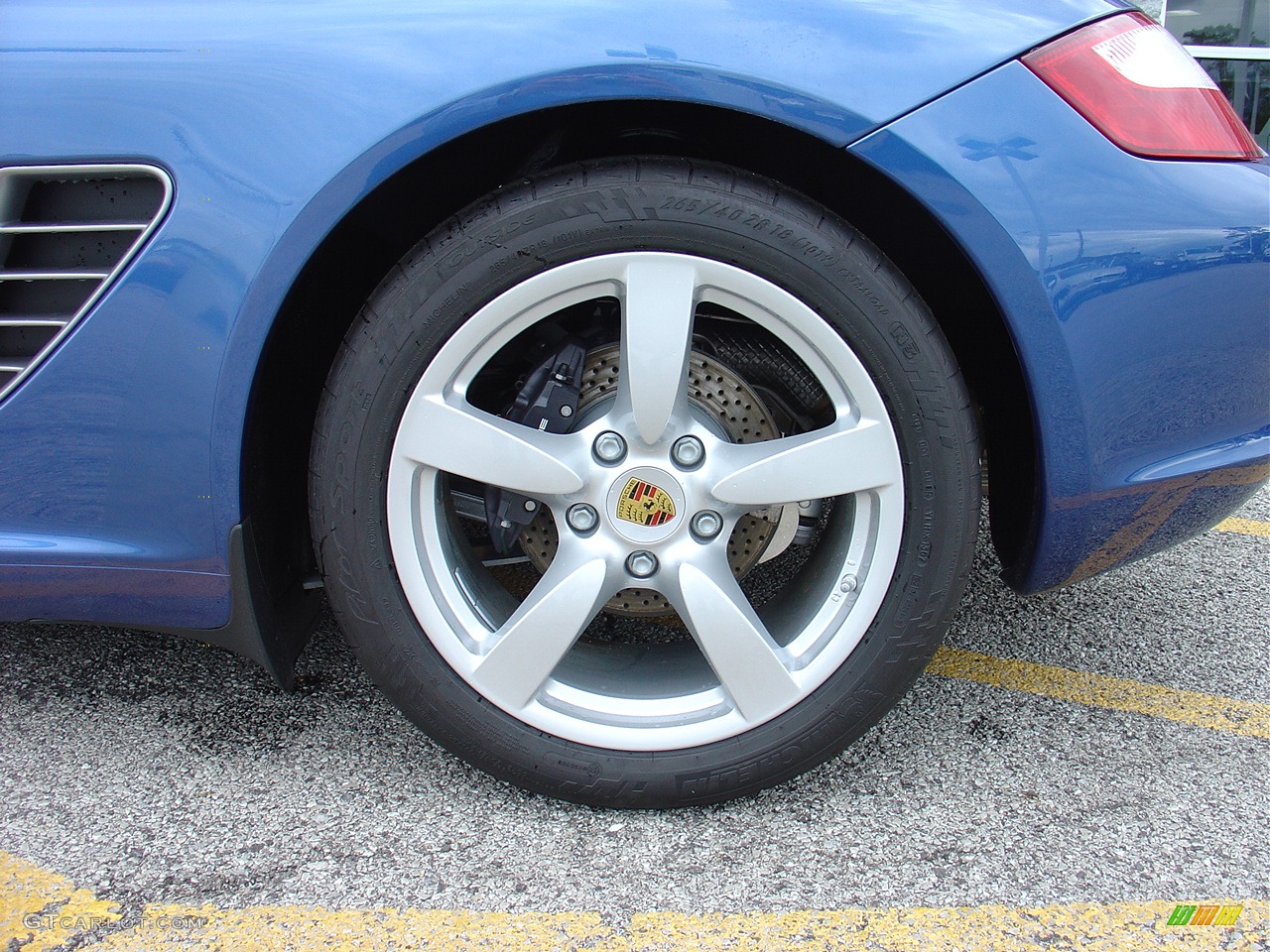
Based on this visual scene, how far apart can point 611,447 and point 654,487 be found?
3.5 inches

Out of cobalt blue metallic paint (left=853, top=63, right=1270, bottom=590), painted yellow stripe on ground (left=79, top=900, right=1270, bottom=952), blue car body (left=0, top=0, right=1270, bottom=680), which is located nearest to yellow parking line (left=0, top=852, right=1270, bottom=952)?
painted yellow stripe on ground (left=79, top=900, right=1270, bottom=952)

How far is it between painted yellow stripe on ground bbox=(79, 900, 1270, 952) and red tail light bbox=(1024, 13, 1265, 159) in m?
1.06

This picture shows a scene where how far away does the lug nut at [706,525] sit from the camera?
1481mm

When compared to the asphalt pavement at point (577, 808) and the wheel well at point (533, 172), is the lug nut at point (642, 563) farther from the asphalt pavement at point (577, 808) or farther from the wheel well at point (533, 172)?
the wheel well at point (533, 172)

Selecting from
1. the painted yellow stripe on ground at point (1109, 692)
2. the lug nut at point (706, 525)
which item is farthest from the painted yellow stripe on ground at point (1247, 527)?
the lug nut at point (706, 525)

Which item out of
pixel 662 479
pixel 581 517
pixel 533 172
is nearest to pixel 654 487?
pixel 662 479

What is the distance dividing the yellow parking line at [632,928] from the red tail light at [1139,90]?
106 cm

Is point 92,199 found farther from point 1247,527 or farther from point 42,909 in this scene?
point 1247,527

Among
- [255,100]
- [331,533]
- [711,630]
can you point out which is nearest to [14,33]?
[255,100]

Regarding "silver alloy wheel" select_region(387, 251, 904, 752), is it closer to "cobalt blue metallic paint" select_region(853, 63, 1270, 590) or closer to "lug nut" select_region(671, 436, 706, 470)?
"lug nut" select_region(671, 436, 706, 470)

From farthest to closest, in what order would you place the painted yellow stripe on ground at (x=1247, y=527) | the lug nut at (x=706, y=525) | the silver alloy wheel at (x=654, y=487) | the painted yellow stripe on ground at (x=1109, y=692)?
the painted yellow stripe on ground at (x=1247, y=527) → the painted yellow stripe on ground at (x=1109, y=692) → the lug nut at (x=706, y=525) → the silver alloy wheel at (x=654, y=487)

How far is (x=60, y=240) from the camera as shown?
52.7 inches

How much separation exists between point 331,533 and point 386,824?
0.47 metres

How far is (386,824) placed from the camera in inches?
59.6
